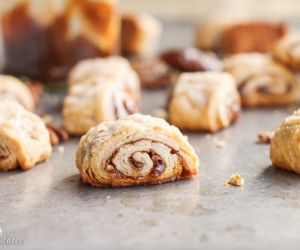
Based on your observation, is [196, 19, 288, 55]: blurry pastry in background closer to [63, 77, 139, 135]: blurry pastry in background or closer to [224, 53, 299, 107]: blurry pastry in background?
[224, 53, 299, 107]: blurry pastry in background

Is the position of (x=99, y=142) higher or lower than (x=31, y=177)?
higher

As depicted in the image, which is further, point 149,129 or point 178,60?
point 178,60

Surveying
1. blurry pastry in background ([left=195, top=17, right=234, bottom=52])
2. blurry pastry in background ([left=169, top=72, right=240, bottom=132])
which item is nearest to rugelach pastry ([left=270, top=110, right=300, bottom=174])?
blurry pastry in background ([left=169, top=72, right=240, bottom=132])

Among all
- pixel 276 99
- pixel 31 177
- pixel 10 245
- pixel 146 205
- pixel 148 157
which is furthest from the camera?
pixel 276 99

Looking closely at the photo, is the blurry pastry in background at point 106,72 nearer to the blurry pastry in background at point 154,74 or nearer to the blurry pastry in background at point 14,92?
the blurry pastry in background at point 14,92

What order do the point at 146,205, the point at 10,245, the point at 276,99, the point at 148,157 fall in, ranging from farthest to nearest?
1. the point at 276,99
2. the point at 148,157
3. the point at 146,205
4. the point at 10,245

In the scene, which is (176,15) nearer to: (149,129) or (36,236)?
(149,129)

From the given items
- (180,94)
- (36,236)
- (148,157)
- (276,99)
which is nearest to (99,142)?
(148,157)
